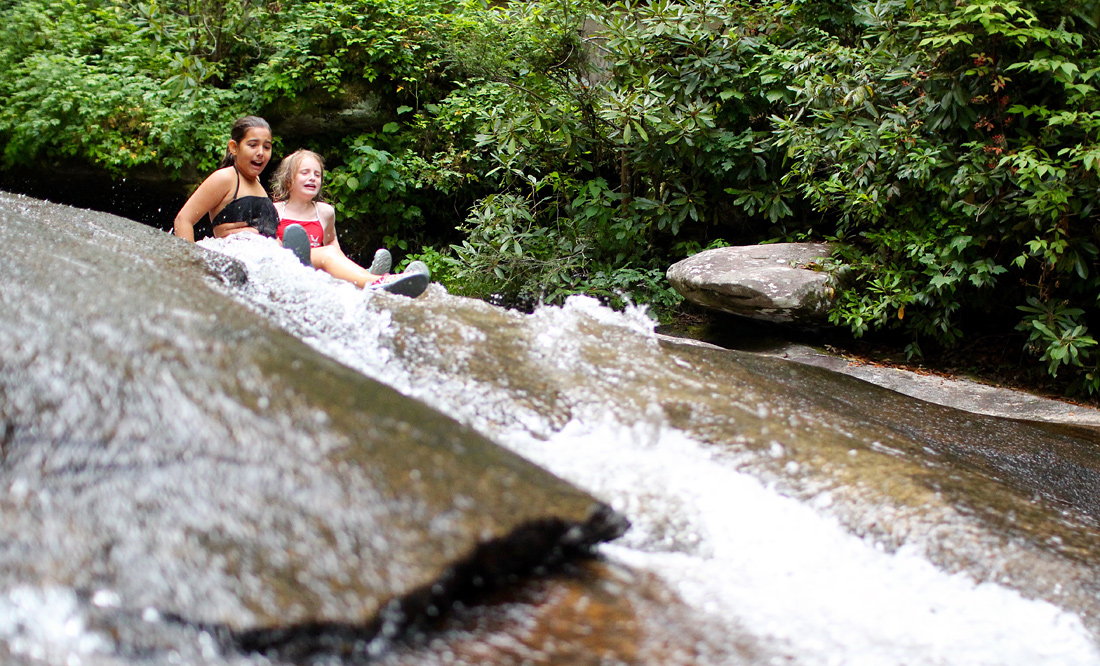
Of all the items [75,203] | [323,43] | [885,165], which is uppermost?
[323,43]

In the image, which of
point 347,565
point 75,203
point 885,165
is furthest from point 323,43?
point 347,565

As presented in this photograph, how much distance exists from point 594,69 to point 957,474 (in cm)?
516

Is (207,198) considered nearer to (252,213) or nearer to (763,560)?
(252,213)

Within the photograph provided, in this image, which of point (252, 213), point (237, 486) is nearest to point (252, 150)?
Answer: point (252, 213)

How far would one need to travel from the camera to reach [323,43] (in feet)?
27.6

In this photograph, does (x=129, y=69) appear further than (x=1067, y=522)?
Yes

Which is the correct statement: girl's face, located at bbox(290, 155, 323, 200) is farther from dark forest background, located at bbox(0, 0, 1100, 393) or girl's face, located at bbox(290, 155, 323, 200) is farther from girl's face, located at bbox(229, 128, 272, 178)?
dark forest background, located at bbox(0, 0, 1100, 393)

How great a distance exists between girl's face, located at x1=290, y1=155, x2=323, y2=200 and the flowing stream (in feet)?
6.16

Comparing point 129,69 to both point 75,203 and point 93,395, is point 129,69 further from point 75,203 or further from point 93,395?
point 93,395

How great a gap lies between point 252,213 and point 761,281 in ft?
11.0

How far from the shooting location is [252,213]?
15.9ft

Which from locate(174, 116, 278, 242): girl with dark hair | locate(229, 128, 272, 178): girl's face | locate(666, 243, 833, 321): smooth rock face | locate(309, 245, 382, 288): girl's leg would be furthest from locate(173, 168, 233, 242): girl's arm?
locate(666, 243, 833, 321): smooth rock face

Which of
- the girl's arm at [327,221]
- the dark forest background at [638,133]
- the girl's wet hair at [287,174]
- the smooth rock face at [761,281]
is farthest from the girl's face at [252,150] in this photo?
the smooth rock face at [761,281]

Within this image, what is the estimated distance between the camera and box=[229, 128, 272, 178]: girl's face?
482 cm
